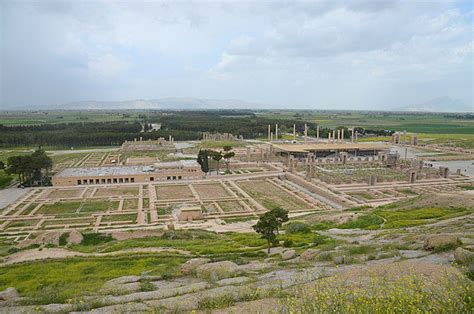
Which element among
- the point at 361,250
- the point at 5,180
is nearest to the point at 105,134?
the point at 5,180

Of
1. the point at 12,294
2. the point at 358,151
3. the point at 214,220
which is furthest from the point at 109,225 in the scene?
the point at 358,151

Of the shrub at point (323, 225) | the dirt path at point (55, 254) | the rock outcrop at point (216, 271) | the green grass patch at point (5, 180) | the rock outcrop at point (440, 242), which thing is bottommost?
the green grass patch at point (5, 180)

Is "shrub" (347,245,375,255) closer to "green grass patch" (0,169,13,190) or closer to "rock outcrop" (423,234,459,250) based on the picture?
"rock outcrop" (423,234,459,250)

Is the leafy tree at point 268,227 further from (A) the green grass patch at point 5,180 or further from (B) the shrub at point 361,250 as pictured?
(A) the green grass patch at point 5,180

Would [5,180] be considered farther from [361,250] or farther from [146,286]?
[361,250]

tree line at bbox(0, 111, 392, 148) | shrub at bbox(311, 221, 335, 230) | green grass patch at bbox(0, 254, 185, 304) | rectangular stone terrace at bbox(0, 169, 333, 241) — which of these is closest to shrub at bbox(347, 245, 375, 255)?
green grass patch at bbox(0, 254, 185, 304)

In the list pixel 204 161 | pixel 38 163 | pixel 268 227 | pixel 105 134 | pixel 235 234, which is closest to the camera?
pixel 268 227

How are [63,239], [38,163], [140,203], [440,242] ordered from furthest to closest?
[38,163] < [140,203] < [63,239] < [440,242]

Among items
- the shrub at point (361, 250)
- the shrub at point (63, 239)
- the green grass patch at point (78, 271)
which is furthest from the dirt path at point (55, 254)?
the shrub at point (361, 250)
